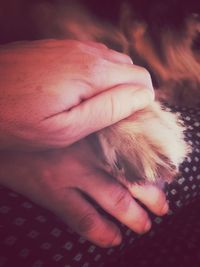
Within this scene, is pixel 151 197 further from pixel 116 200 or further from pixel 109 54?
pixel 109 54

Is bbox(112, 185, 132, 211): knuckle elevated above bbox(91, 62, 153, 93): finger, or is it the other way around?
bbox(91, 62, 153, 93): finger

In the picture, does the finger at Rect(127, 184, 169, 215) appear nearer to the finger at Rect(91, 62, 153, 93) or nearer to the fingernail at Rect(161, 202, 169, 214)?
the fingernail at Rect(161, 202, 169, 214)

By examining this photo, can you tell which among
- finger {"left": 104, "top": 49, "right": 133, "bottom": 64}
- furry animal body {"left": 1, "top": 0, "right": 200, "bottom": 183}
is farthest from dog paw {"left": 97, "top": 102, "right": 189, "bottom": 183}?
finger {"left": 104, "top": 49, "right": 133, "bottom": 64}

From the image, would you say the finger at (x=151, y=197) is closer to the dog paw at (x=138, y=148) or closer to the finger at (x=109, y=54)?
the dog paw at (x=138, y=148)

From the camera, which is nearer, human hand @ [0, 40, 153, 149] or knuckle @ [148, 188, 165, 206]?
human hand @ [0, 40, 153, 149]

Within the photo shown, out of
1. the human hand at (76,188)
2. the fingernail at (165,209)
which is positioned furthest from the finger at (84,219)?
the fingernail at (165,209)

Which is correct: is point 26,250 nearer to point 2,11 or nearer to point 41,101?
point 41,101

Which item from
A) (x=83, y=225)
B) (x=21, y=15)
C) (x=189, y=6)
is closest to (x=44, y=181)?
(x=83, y=225)
